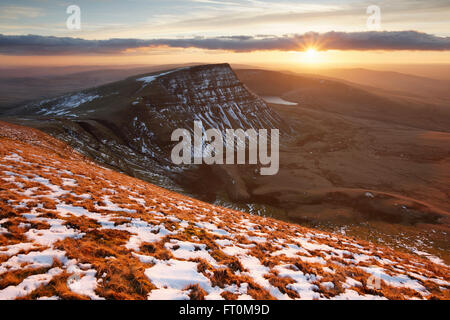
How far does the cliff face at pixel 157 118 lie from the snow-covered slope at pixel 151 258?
49.2 meters

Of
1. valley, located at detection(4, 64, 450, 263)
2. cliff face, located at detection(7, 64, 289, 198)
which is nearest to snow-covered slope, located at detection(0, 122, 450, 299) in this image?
valley, located at detection(4, 64, 450, 263)

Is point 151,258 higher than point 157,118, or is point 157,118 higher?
point 157,118

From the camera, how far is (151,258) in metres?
9.23

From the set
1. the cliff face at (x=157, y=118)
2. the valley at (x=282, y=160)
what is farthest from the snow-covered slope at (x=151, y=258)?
the cliff face at (x=157, y=118)

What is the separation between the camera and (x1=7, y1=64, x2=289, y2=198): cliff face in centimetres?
7125

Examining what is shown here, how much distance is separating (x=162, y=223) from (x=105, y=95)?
517 feet

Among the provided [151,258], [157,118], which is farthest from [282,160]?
[151,258]

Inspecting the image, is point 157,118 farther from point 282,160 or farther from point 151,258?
point 151,258

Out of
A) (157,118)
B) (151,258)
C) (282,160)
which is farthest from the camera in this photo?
(157,118)

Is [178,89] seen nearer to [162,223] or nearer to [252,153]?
[252,153]

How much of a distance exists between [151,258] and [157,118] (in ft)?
346

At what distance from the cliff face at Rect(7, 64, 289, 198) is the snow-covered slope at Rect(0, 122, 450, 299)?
4920 cm

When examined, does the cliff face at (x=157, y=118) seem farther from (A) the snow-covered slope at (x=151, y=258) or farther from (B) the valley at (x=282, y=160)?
(A) the snow-covered slope at (x=151, y=258)

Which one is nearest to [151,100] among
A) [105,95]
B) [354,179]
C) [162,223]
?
[105,95]
